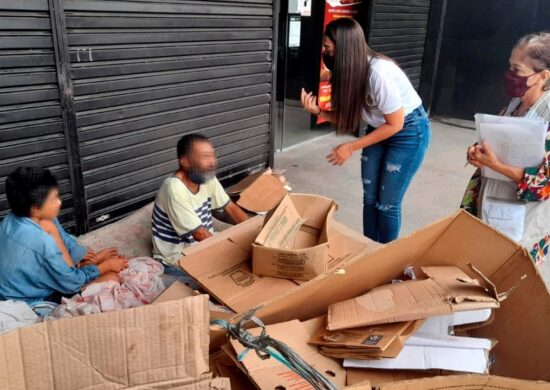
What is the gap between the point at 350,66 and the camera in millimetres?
2482

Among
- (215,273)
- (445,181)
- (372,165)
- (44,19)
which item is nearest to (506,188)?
(372,165)

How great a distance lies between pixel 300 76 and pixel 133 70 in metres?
4.57

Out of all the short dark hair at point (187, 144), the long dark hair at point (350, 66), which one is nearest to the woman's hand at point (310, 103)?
the long dark hair at point (350, 66)

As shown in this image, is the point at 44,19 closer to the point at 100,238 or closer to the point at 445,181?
the point at 100,238

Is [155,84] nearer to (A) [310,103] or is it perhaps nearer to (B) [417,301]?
(A) [310,103]

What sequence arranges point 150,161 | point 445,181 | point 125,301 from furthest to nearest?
point 445,181 < point 150,161 < point 125,301

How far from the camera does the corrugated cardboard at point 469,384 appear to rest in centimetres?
96

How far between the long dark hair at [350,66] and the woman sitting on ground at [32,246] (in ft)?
5.00

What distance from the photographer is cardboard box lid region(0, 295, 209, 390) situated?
0.79 metres

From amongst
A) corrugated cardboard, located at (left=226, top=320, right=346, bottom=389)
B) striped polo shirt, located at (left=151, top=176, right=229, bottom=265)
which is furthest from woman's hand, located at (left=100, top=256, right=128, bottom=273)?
corrugated cardboard, located at (left=226, top=320, right=346, bottom=389)

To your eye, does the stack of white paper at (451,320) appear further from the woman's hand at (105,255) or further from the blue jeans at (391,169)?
the woman's hand at (105,255)

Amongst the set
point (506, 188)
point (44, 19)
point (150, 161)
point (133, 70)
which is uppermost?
point (44, 19)

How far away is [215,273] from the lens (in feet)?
5.54

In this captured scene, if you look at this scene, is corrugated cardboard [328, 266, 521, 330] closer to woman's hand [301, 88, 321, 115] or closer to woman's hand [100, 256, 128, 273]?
woman's hand [100, 256, 128, 273]
